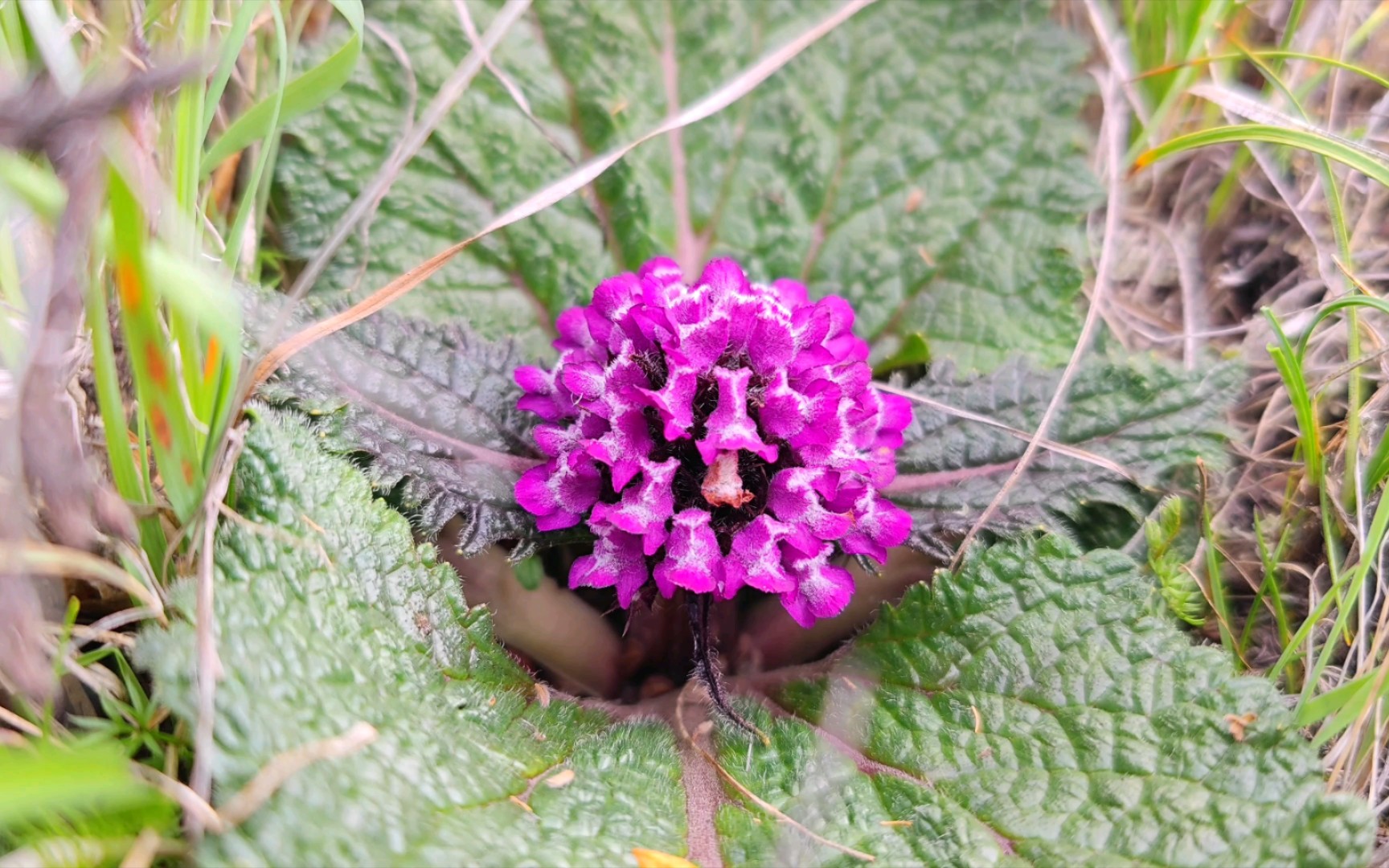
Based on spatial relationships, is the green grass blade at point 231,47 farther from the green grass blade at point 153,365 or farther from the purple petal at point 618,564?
the purple petal at point 618,564

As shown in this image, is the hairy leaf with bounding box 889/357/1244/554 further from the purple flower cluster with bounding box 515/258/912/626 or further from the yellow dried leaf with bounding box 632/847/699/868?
the yellow dried leaf with bounding box 632/847/699/868

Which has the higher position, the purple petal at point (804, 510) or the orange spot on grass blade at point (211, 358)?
the orange spot on grass blade at point (211, 358)

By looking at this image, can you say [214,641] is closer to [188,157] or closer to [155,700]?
[155,700]

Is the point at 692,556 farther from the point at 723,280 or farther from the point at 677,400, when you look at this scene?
the point at 723,280

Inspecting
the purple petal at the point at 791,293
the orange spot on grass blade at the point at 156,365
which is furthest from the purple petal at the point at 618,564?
the orange spot on grass blade at the point at 156,365

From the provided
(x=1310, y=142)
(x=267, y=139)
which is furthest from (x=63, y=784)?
(x=1310, y=142)

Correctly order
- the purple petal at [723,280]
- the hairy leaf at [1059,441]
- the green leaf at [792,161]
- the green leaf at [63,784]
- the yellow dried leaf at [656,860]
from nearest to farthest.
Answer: the green leaf at [63,784] < the yellow dried leaf at [656,860] < the purple petal at [723,280] < the hairy leaf at [1059,441] < the green leaf at [792,161]

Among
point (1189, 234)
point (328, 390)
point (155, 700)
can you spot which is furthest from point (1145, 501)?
point (155, 700)
